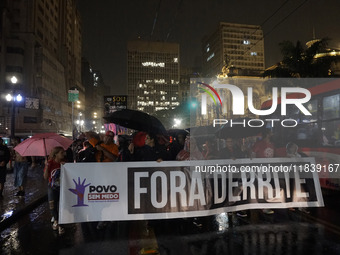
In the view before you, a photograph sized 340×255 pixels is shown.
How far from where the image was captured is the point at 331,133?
8359 mm

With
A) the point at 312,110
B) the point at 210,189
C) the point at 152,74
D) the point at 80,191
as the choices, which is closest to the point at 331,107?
the point at 312,110

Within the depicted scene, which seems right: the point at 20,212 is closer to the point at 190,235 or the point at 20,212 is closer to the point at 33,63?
the point at 190,235

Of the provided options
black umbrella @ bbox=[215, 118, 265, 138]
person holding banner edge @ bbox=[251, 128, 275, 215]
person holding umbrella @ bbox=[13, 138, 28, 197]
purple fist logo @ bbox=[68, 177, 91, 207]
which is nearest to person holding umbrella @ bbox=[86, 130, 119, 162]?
purple fist logo @ bbox=[68, 177, 91, 207]

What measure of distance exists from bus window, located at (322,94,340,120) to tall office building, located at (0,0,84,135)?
156 ft

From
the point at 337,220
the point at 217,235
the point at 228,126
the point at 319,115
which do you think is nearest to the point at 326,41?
the point at 319,115

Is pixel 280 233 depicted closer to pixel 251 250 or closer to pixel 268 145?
pixel 251 250

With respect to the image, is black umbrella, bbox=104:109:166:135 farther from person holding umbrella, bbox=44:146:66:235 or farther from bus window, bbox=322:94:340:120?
bus window, bbox=322:94:340:120

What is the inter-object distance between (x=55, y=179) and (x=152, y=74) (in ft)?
523

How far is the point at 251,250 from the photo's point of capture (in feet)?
15.3

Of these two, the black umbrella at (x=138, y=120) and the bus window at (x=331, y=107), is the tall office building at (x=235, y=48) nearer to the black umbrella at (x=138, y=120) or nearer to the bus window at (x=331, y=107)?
the bus window at (x=331, y=107)

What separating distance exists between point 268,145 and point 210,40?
536 ft

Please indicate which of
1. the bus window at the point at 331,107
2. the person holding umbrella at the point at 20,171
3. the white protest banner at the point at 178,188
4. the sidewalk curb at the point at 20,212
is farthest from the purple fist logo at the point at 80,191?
the bus window at the point at 331,107

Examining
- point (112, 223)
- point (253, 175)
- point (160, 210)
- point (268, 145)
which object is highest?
point (268, 145)

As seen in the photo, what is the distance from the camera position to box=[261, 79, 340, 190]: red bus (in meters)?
8.14
